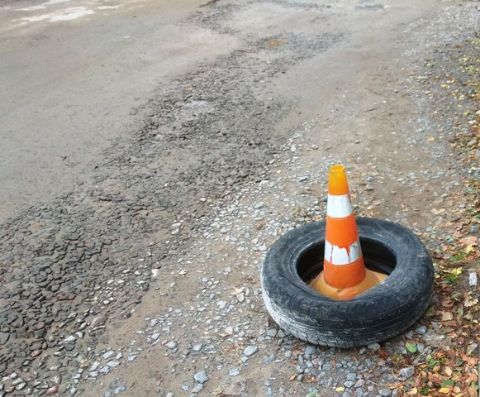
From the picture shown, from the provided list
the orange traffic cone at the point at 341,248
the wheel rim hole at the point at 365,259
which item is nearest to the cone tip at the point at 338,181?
the orange traffic cone at the point at 341,248

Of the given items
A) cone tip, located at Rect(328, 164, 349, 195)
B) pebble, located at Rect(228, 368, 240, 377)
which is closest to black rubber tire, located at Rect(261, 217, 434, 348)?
pebble, located at Rect(228, 368, 240, 377)

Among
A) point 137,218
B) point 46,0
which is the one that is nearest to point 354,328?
point 137,218

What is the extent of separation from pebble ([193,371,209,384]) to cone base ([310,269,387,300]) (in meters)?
0.82

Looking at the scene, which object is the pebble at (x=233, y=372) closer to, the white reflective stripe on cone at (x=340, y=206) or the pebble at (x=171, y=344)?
the pebble at (x=171, y=344)

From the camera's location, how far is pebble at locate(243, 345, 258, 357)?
3.02 metres

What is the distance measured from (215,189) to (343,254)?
1827 millimetres

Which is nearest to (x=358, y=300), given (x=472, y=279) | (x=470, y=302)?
(x=470, y=302)

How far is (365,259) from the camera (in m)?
3.43

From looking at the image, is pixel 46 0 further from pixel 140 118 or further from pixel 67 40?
pixel 140 118

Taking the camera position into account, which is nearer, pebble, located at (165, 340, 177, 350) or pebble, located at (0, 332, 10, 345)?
pebble, located at (165, 340, 177, 350)

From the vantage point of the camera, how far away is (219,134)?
555 centimetres

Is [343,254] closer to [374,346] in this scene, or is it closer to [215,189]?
[374,346]

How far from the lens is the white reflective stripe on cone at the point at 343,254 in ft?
10.1

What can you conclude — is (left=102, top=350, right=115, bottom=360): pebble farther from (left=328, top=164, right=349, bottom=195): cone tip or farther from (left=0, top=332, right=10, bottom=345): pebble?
(left=328, top=164, right=349, bottom=195): cone tip
